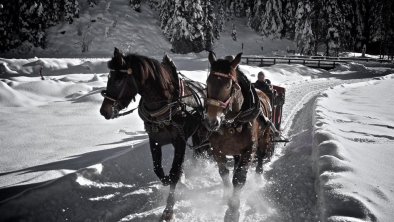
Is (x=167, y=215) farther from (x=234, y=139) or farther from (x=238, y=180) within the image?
(x=234, y=139)

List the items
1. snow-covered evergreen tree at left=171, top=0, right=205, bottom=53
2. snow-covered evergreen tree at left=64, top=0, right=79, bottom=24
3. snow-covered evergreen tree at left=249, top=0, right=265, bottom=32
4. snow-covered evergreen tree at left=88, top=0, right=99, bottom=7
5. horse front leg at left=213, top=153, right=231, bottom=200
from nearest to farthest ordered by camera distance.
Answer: horse front leg at left=213, top=153, right=231, bottom=200
snow-covered evergreen tree at left=171, top=0, right=205, bottom=53
snow-covered evergreen tree at left=64, top=0, right=79, bottom=24
snow-covered evergreen tree at left=88, top=0, right=99, bottom=7
snow-covered evergreen tree at left=249, top=0, right=265, bottom=32

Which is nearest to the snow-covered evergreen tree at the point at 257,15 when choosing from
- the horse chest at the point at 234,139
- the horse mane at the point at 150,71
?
the horse mane at the point at 150,71

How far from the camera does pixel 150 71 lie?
4.71 meters

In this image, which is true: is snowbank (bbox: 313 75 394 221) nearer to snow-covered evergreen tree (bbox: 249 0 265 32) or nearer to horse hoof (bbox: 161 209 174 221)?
horse hoof (bbox: 161 209 174 221)

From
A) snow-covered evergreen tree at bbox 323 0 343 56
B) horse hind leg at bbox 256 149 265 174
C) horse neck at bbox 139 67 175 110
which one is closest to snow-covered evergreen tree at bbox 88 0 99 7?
snow-covered evergreen tree at bbox 323 0 343 56

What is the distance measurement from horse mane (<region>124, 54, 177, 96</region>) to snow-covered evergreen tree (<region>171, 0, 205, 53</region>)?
3019cm

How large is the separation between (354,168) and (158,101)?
3.30m

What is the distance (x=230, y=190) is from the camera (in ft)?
17.4

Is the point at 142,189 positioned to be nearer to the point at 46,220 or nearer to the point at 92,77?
the point at 46,220

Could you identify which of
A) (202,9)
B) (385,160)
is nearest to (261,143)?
(385,160)

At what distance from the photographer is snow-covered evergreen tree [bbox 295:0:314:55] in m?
41.4

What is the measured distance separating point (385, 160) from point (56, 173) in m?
5.76

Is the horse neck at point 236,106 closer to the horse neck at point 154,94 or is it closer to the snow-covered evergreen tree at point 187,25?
the horse neck at point 154,94

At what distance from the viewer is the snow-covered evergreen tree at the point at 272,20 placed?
1897 inches
